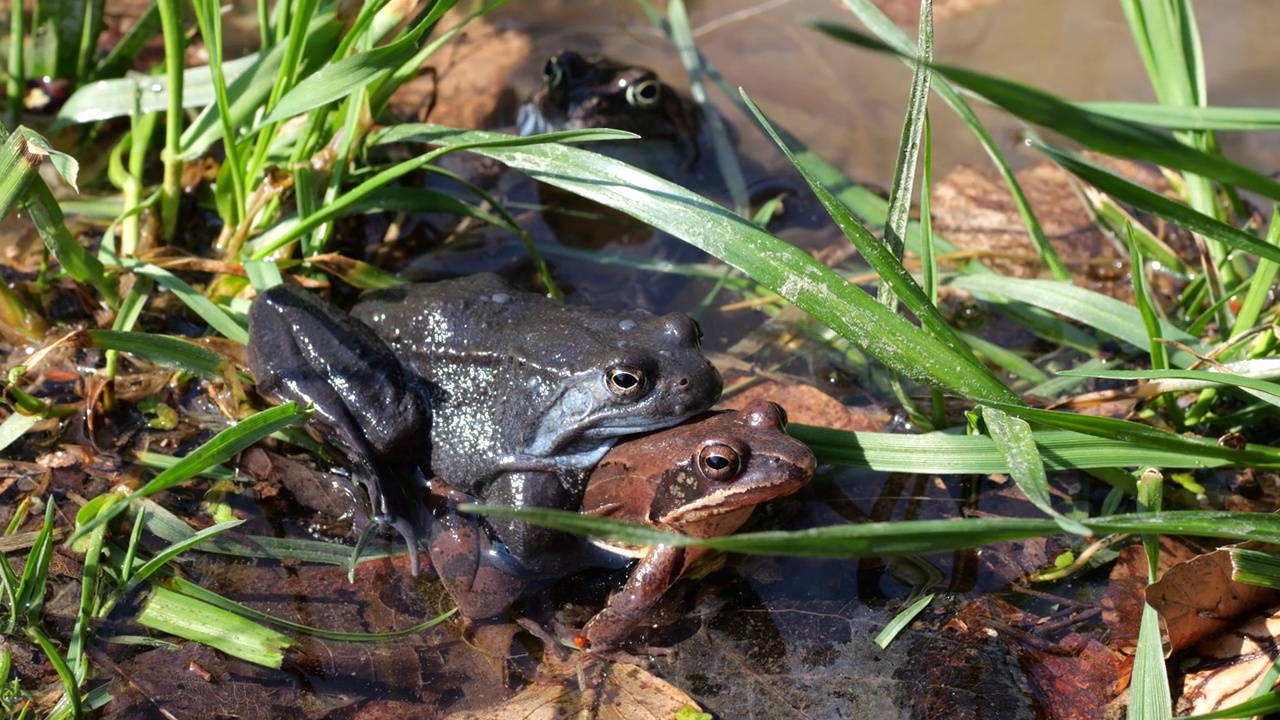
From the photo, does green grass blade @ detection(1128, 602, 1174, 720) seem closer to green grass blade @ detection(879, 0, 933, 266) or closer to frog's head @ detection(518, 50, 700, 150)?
green grass blade @ detection(879, 0, 933, 266)

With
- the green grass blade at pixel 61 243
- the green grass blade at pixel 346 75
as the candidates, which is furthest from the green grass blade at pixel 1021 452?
the green grass blade at pixel 61 243

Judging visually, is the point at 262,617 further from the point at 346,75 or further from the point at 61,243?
the point at 346,75

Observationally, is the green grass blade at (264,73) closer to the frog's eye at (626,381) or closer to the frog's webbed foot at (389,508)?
the frog's webbed foot at (389,508)

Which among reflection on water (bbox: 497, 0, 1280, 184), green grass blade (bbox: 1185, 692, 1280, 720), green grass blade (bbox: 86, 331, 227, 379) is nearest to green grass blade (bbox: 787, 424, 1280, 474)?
green grass blade (bbox: 1185, 692, 1280, 720)

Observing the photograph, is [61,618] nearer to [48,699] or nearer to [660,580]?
[48,699]

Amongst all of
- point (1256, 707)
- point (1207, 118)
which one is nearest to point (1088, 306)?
point (1207, 118)

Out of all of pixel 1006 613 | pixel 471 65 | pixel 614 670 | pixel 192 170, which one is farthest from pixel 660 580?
pixel 471 65

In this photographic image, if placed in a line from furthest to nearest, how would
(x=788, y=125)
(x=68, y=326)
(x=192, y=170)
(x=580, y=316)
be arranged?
(x=788, y=125) → (x=192, y=170) → (x=68, y=326) → (x=580, y=316)
